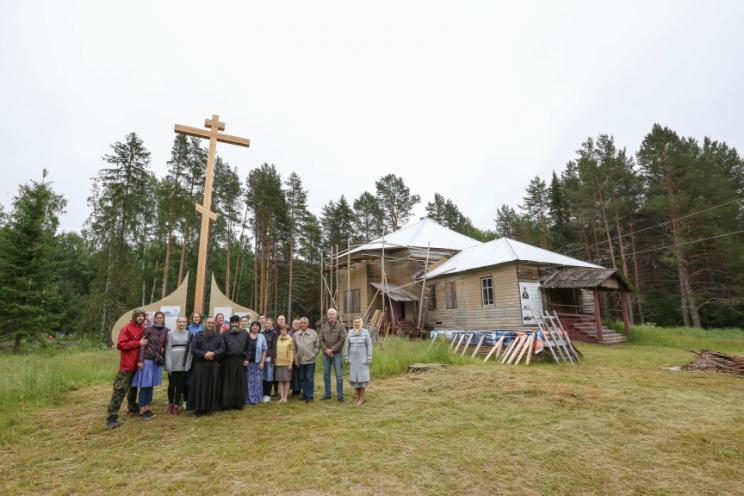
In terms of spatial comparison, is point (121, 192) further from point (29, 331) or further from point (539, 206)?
point (539, 206)

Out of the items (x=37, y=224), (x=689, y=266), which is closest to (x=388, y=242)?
(x=37, y=224)

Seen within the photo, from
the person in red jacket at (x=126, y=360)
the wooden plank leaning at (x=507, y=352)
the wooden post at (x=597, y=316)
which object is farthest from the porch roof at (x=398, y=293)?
the person in red jacket at (x=126, y=360)

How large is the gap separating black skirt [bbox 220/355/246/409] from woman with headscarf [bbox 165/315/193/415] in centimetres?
57

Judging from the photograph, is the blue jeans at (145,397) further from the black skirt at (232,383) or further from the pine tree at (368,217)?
the pine tree at (368,217)

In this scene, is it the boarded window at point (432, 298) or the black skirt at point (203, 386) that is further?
the boarded window at point (432, 298)

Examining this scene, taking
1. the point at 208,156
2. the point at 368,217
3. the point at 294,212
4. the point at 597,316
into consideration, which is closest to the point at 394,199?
the point at 368,217

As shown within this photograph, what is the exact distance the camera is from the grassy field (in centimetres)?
321

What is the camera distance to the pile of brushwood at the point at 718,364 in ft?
28.1

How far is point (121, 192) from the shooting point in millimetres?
19797

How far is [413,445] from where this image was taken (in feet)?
13.6

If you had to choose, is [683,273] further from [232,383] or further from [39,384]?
[39,384]

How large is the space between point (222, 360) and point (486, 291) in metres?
13.8

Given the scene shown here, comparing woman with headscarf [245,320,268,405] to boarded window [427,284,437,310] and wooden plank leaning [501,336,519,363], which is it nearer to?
wooden plank leaning [501,336,519,363]

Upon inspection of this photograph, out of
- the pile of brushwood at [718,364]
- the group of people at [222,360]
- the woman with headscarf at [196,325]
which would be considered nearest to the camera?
the group of people at [222,360]
